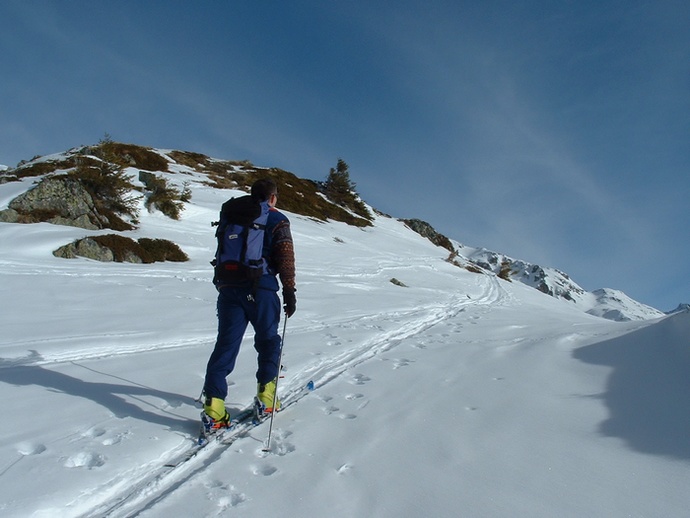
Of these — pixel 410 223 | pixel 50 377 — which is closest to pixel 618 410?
pixel 50 377

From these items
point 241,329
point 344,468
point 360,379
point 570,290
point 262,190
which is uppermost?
point 570,290

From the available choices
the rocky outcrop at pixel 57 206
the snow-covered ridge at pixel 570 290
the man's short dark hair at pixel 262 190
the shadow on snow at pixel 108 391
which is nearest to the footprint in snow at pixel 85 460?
the shadow on snow at pixel 108 391

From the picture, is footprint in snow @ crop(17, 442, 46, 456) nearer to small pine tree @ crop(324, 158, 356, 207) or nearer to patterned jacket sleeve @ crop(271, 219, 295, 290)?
patterned jacket sleeve @ crop(271, 219, 295, 290)

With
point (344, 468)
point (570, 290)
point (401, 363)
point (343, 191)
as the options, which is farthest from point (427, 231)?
point (570, 290)

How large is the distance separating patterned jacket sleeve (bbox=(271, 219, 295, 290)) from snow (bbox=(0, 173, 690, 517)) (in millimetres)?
1149

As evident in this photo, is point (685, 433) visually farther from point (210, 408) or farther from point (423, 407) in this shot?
point (210, 408)

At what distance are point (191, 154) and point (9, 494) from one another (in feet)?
134

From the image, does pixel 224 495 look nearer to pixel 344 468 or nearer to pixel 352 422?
pixel 344 468

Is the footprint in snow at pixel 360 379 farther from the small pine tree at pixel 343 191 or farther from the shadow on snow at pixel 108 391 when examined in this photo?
the small pine tree at pixel 343 191

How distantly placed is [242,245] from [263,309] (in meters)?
0.53

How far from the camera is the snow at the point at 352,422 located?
2326 mm

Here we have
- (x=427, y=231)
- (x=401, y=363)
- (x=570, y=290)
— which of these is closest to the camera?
(x=401, y=363)

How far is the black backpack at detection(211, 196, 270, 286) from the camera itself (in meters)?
3.41

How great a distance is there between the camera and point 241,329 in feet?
11.5
